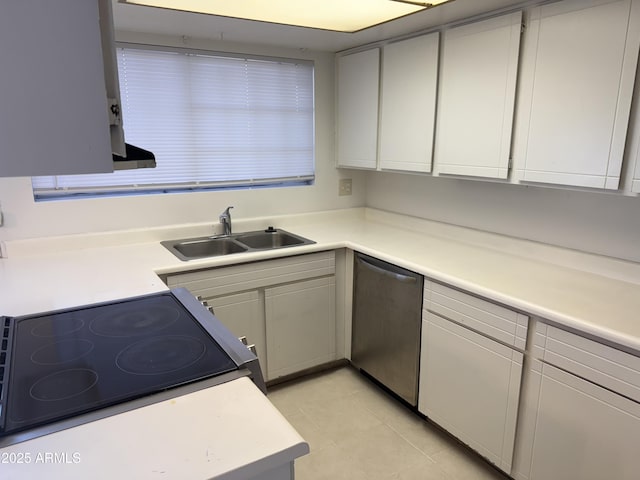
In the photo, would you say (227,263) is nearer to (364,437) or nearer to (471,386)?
(364,437)

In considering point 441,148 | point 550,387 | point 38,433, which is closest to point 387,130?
point 441,148

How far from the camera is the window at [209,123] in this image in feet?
8.40

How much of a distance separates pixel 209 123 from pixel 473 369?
6.96 feet

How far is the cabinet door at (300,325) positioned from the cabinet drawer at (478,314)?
764mm

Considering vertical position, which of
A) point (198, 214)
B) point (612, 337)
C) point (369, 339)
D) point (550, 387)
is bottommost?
point (369, 339)

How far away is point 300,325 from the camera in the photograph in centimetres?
270

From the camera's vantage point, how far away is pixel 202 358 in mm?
1196

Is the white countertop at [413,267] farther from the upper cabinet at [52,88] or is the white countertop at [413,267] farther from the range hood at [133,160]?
the upper cabinet at [52,88]

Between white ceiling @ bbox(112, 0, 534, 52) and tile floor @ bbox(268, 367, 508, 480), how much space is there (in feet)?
6.93

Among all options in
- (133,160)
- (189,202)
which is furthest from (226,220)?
(133,160)

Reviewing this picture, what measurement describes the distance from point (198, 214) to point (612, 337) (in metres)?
2.32

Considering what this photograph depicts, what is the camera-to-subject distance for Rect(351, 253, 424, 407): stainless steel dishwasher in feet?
7.54

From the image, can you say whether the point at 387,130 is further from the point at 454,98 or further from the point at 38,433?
the point at 38,433

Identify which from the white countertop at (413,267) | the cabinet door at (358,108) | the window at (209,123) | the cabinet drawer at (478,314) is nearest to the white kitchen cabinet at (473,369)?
the cabinet drawer at (478,314)
